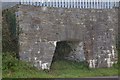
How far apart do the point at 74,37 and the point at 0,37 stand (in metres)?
2.97

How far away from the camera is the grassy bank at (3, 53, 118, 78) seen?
1241 cm

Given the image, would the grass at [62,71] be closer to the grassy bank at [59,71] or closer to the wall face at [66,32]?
the grassy bank at [59,71]

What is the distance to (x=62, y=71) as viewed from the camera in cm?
1371

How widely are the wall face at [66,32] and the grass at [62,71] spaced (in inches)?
14.9

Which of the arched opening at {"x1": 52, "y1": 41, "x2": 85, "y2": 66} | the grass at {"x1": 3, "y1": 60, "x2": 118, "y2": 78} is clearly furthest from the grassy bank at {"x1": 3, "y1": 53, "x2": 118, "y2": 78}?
the arched opening at {"x1": 52, "y1": 41, "x2": 85, "y2": 66}

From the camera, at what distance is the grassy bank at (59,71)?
40.7 ft

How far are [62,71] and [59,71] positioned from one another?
0.37 feet

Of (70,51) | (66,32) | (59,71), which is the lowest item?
(59,71)

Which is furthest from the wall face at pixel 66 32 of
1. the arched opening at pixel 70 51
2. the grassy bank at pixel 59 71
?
the grassy bank at pixel 59 71

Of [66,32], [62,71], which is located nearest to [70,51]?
[66,32]

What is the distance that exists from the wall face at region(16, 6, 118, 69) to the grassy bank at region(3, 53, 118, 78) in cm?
38

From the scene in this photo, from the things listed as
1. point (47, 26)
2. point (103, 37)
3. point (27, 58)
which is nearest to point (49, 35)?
point (47, 26)

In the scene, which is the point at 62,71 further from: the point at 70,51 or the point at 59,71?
the point at 70,51

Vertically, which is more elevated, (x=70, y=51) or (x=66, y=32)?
(x=66, y=32)
